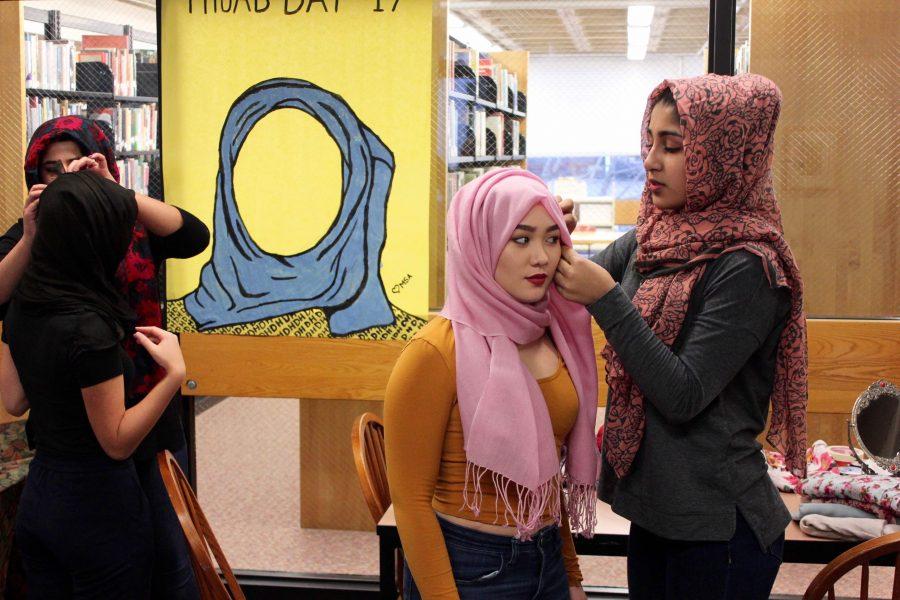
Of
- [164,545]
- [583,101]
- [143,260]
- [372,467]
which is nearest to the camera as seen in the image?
[164,545]

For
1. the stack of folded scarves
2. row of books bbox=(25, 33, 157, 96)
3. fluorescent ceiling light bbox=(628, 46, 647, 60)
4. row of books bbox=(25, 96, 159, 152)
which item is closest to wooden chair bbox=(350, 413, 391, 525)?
the stack of folded scarves

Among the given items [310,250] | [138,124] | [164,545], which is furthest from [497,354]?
[138,124]

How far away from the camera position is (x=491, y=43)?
9.30 ft

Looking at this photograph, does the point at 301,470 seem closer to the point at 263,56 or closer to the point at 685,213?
the point at 263,56

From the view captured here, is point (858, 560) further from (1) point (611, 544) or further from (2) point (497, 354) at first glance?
(2) point (497, 354)

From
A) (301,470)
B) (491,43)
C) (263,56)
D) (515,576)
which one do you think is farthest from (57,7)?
(515,576)

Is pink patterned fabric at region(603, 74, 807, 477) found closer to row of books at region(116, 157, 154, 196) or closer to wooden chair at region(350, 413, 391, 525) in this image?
wooden chair at region(350, 413, 391, 525)

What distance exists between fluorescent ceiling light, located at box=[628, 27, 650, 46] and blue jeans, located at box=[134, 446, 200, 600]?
5.97 ft

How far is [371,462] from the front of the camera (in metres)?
2.16

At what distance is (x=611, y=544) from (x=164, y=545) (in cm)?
99

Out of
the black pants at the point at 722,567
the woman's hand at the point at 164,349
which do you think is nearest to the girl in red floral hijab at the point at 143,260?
the woman's hand at the point at 164,349

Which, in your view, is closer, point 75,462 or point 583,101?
point 75,462

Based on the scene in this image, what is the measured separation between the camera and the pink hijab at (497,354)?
1.35 metres

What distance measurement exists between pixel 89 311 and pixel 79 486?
344 millimetres
